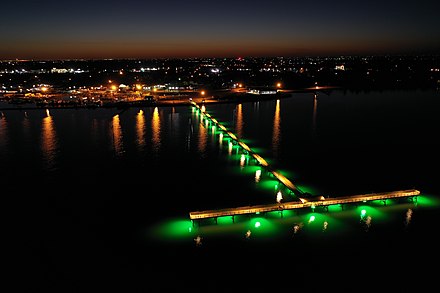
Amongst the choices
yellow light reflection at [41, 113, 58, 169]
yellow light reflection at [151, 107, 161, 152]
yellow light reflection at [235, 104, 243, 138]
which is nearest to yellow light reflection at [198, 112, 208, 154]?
yellow light reflection at [235, 104, 243, 138]

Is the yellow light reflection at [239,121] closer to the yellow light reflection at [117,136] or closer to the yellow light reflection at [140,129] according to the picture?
the yellow light reflection at [140,129]

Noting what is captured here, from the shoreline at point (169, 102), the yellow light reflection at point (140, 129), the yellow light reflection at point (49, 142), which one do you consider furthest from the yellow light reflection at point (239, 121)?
the yellow light reflection at point (49, 142)

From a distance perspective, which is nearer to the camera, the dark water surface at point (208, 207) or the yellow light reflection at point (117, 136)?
the dark water surface at point (208, 207)

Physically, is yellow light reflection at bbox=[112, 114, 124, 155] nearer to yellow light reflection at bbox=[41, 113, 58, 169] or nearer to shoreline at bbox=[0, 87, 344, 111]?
yellow light reflection at bbox=[41, 113, 58, 169]

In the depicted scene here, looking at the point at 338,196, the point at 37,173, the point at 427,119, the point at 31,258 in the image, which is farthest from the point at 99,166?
the point at 427,119

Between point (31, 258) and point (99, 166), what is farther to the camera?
point (99, 166)

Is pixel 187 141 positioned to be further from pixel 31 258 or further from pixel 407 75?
pixel 407 75

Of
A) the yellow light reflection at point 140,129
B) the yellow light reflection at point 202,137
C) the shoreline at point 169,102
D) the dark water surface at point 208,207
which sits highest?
the shoreline at point 169,102

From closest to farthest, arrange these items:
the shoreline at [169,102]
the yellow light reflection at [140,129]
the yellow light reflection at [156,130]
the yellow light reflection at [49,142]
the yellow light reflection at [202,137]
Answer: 1. the yellow light reflection at [49,142]
2. the yellow light reflection at [202,137]
3. the yellow light reflection at [156,130]
4. the yellow light reflection at [140,129]
5. the shoreline at [169,102]

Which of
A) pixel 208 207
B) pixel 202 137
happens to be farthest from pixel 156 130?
pixel 208 207

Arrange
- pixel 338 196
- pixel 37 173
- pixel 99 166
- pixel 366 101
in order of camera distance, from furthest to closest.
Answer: pixel 366 101 → pixel 99 166 → pixel 37 173 → pixel 338 196
